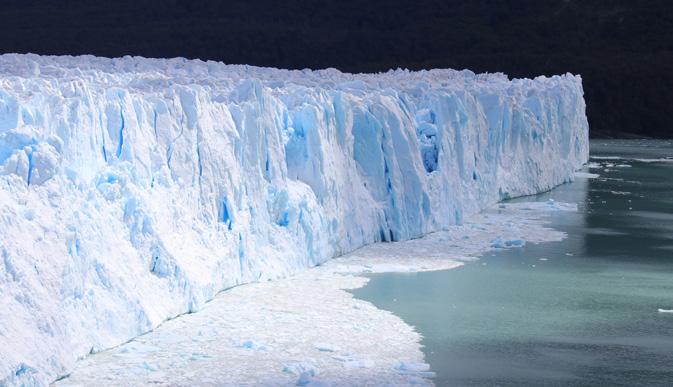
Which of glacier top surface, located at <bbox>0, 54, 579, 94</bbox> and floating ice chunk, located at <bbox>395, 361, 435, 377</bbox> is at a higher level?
glacier top surface, located at <bbox>0, 54, 579, 94</bbox>

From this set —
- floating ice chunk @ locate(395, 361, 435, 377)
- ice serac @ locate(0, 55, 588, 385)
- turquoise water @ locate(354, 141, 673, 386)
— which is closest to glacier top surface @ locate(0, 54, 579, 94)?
ice serac @ locate(0, 55, 588, 385)

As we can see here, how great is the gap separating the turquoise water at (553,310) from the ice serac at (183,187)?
1053mm

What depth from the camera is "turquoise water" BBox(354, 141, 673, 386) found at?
21.0 ft

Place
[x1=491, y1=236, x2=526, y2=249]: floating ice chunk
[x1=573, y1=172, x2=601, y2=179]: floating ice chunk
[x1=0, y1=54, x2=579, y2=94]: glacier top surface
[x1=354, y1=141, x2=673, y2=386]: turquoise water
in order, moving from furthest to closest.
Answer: [x1=573, y1=172, x2=601, y2=179]: floating ice chunk < [x1=491, y1=236, x2=526, y2=249]: floating ice chunk < [x1=0, y1=54, x2=579, y2=94]: glacier top surface < [x1=354, y1=141, x2=673, y2=386]: turquoise water

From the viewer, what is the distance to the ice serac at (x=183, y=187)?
223 inches

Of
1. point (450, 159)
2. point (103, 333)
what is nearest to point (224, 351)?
point (103, 333)

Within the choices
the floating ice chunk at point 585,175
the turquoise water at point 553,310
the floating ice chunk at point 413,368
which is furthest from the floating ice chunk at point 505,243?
the floating ice chunk at point 585,175

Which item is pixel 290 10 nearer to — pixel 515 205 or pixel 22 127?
pixel 515 205

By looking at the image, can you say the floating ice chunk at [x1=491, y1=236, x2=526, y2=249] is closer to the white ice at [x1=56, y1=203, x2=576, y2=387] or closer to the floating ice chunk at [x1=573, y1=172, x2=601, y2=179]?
the white ice at [x1=56, y1=203, x2=576, y2=387]

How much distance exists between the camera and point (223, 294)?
25.8ft

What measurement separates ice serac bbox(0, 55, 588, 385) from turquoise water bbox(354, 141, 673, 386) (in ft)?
3.45

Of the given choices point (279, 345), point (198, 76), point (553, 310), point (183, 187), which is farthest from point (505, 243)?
point (279, 345)

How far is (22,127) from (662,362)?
12.4ft

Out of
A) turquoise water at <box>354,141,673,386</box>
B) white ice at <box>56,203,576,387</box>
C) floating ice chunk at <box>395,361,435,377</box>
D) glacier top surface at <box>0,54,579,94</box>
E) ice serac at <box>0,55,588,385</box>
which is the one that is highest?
glacier top surface at <box>0,54,579,94</box>
